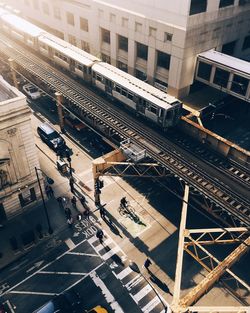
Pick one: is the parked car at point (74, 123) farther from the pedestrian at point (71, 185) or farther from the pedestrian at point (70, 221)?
the pedestrian at point (70, 221)

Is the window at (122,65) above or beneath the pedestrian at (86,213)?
above

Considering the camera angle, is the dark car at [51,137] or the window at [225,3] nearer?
the window at [225,3]

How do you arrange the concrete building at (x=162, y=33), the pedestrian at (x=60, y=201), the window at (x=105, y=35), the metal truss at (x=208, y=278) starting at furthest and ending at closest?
the window at (x=105, y=35)
the concrete building at (x=162, y=33)
the pedestrian at (x=60, y=201)
the metal truss at (x=208, y=278)

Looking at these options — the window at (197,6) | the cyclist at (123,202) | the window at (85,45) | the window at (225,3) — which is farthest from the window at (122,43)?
the cyclist at (123,202)

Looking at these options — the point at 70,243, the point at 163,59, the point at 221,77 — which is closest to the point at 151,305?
the point at 70,243

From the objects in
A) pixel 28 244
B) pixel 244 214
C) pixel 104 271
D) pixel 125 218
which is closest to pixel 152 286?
pixel 104 271

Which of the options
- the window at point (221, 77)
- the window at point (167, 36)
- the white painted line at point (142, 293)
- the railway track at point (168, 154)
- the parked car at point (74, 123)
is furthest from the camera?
the parked car at point (74, 123)

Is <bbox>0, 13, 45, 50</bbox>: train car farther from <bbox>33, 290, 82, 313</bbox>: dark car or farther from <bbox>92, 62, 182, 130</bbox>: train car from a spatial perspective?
<bbox>33, 290, 82, 313</bbox>: dark car

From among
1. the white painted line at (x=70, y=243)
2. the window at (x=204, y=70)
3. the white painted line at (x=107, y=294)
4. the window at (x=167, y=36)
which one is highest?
the window at (x=167, y=36)
